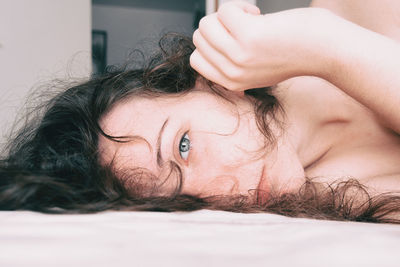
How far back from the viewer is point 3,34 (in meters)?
1.94

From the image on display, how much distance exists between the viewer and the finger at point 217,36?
66 centimetres

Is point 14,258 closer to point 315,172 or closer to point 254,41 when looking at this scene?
point 254,41

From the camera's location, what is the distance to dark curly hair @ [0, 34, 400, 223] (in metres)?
0.58

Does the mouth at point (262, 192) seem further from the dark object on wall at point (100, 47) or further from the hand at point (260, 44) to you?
the dark object on wall at point (100, 47)

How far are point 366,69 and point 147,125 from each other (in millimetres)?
442

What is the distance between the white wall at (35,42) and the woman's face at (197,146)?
123cm

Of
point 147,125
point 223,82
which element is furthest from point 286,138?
point 147,125

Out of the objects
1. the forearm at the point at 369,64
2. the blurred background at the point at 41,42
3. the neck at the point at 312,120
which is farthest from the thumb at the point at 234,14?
the blurred background at the point at 41,42

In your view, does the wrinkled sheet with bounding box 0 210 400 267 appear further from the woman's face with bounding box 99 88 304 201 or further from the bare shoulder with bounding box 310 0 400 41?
the bare shoulder with bounding box 310 0 400 41

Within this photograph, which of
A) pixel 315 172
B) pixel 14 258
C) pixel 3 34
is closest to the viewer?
pixel 14 258

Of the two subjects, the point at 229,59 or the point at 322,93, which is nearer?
the point at 229,59

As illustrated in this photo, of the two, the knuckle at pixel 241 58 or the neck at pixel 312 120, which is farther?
the neck at pixel 312 120

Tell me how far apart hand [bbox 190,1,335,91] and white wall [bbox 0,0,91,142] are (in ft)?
4.31

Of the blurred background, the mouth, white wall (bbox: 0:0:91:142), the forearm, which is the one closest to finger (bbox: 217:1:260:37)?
the forearm
